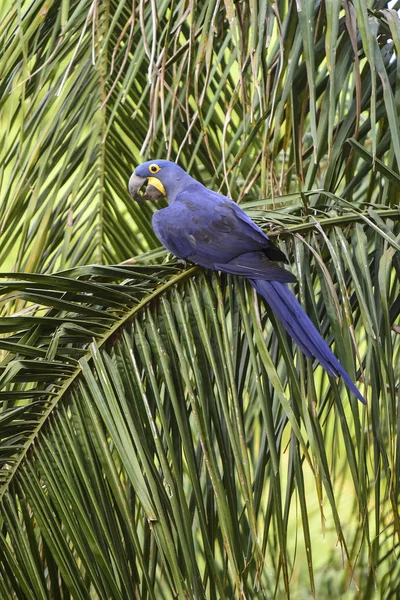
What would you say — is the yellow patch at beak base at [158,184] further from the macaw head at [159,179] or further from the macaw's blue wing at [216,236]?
the macaw's blue wing at [216,236]

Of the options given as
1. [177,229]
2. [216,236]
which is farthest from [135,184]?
[216,236]

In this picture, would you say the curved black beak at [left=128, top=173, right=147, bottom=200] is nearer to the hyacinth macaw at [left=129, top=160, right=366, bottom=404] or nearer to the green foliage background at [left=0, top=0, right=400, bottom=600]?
the hyacinth macaw at [left=129, top=160, right=366, bottom=404]

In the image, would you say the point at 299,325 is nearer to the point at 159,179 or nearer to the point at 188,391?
the point at 188,391

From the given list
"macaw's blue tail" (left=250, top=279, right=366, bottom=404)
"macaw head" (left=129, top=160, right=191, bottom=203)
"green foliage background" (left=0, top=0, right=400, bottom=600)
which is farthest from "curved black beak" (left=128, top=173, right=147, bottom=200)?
"macaw's blue tail" (left=250, top=279, right=366, bottom=404)

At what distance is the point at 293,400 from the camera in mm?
1092

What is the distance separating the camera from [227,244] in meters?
1.31

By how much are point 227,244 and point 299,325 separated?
263 mm

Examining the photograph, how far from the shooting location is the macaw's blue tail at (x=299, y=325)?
1.06m

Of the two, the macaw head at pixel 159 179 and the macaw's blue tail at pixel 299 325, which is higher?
the macaw head at pixel 159 179

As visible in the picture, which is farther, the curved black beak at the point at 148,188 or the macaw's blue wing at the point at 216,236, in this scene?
the curved black beak at the point at 148,188

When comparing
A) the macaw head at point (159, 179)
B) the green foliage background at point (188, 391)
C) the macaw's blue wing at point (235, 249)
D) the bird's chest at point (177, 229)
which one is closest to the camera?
the green foliage background at point (188, 391)


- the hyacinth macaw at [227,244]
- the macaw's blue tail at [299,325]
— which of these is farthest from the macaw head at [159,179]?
the macaw's blue tail at [299,325]

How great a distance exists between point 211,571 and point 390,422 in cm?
33

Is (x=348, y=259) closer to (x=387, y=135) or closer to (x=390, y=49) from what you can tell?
(x=387, y=135)
